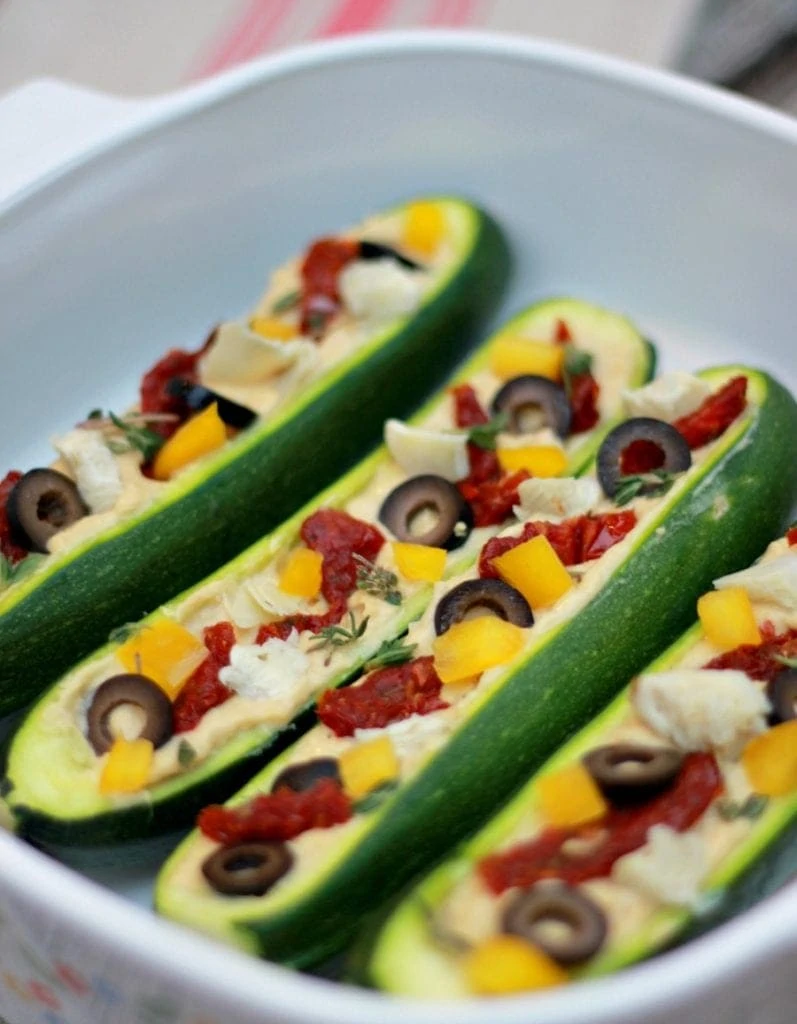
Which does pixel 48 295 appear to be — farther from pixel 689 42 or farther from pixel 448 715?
pixel 689 42

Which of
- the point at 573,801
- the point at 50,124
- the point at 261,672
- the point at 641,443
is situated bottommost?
the point at 261,672

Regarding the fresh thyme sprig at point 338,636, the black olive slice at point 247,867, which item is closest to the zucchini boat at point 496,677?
the black olive slice at point 247,867

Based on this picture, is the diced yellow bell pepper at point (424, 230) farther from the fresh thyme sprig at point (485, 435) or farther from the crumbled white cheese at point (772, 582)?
the crumbled white cheese at point (772, 582)

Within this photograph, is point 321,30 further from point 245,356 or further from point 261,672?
point 261,672

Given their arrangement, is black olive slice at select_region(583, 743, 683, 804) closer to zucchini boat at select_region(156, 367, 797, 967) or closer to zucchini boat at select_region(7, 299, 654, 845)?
zucchini boat at select_region(156, 367, 797, 967)

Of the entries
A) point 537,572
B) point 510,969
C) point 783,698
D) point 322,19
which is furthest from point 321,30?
point 510,969

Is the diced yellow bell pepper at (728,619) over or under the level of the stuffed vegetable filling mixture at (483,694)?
over

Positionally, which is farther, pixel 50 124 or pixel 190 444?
pixel 50 124
